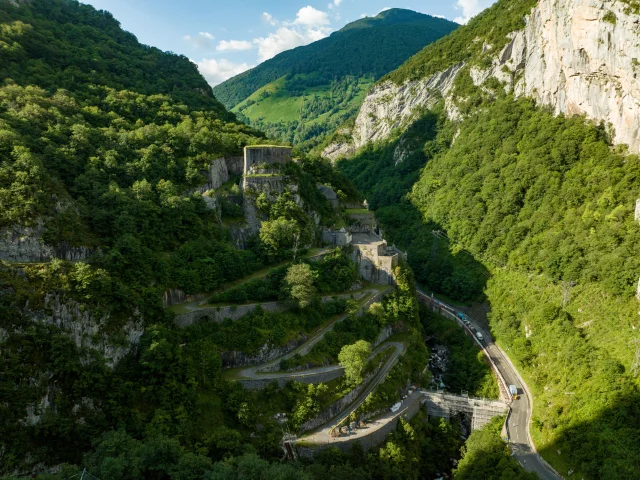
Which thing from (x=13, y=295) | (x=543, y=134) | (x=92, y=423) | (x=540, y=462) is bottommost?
(x=540, y=462)

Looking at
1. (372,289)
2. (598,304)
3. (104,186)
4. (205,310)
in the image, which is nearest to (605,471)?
(598,304)

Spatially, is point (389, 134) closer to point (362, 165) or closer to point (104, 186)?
point (362, 165)

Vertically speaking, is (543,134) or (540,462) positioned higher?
(543,134)

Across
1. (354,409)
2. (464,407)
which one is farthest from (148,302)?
(464,407)

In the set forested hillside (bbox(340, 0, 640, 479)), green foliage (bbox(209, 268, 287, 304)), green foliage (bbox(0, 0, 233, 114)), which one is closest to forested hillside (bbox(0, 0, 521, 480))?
green foliage (bbox(209, 268, 287, 304))

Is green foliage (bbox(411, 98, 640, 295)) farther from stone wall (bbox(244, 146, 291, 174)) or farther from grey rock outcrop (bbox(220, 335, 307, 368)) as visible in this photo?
stone wall (bbox(244, 146, 291, 174))

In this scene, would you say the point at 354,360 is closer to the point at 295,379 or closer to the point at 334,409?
the point at 334,409

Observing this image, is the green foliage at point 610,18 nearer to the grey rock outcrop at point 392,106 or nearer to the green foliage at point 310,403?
the grey rock outcrop at point 392,106

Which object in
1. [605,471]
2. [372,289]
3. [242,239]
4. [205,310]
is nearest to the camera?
[605,471]
